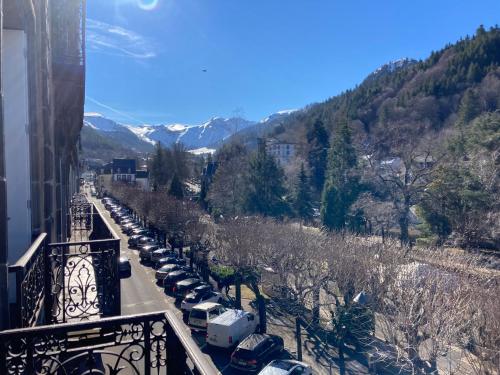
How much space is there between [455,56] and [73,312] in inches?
2931

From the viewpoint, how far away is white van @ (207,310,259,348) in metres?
12.4

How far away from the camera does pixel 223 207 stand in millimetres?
38250

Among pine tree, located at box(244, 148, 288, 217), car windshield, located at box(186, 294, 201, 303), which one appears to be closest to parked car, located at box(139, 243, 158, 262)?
car windshield, located at box(186, 294, 201, 303)

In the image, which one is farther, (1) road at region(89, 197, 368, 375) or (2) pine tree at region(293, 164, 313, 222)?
(2) pine tree at region(293, 164, 313, 222)

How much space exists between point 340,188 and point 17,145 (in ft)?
93.1

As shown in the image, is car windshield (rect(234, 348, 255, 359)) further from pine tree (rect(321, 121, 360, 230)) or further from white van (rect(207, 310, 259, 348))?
pine tree (rect(321, 121, 360, 230))

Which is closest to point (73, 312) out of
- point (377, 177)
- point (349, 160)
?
point (377, 177)

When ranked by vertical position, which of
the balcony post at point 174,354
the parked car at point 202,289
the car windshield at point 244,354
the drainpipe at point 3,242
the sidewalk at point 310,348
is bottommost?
the sidewalk at point 310,348

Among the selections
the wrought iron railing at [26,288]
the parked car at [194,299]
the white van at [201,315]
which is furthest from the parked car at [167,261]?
the wrought iron railing at [26,288]

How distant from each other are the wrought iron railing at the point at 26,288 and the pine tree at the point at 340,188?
1056 inches

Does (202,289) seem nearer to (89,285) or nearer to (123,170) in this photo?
(89,285)

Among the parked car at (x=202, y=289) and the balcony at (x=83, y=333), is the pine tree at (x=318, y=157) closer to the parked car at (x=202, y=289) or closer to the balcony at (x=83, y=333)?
the parked car at (x=202, y=289)

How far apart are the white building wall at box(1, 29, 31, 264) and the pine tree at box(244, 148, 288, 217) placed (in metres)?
30.5

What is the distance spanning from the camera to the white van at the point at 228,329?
1237cm
